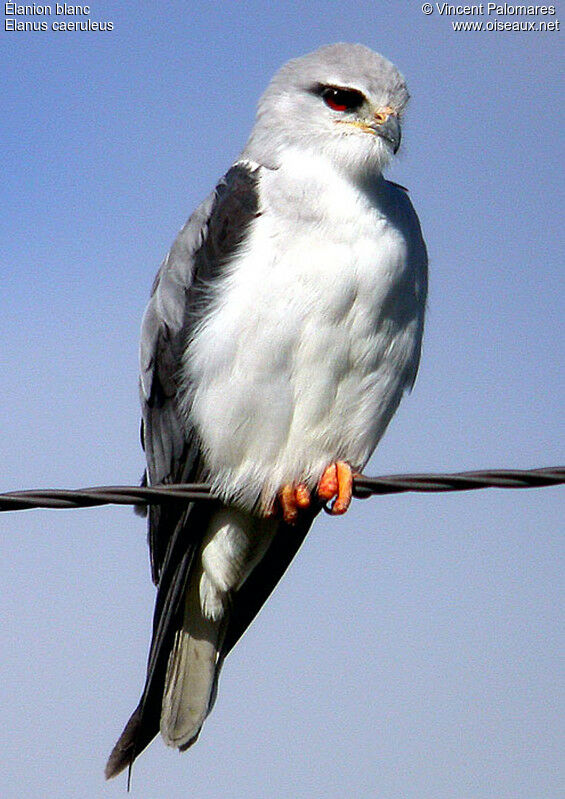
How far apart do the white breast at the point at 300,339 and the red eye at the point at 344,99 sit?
16.4 inches

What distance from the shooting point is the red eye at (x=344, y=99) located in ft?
15.2

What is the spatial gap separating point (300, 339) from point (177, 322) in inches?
23.3

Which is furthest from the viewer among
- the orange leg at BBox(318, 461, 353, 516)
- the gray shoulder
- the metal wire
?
the gray shoulder

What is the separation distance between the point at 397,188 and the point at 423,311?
1.76 feet

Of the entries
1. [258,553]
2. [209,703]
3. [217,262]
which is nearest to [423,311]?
[217,262]

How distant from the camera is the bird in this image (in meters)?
4.07

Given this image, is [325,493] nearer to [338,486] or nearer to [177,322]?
[338,486]

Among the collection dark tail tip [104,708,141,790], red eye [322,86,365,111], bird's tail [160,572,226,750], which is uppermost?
red eye [322,86,365,111]

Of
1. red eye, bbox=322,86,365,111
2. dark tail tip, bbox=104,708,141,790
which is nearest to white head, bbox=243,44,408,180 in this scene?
red eye, bbox=322,86,365,111

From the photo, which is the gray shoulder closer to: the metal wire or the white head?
the white head

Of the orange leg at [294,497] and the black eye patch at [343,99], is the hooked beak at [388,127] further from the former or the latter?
the orange leg at [294,497]

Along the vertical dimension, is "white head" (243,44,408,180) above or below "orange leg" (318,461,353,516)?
above

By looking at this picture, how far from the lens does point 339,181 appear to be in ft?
14.2

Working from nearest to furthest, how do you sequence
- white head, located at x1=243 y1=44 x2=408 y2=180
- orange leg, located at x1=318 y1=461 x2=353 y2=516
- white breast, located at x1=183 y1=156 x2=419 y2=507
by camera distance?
1. white breast, located at x1=183 y1=156 x2=419 y2=507
2. orange leg, located at x1=318 y1=461 x2=353 y2=516
3. white head, located at x1=243 y1=44 x2=408 y2=180
